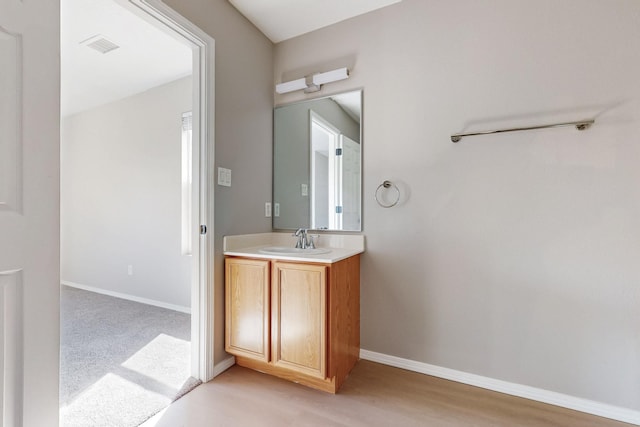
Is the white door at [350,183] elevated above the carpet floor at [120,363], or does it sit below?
above

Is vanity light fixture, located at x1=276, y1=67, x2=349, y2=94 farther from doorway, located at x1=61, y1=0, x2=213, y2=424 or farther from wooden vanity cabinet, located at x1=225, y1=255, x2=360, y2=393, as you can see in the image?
wooden vanity cabinet, located at x1=225, y1=255, x2=360, y2=393

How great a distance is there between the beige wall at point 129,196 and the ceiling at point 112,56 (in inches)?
7.5

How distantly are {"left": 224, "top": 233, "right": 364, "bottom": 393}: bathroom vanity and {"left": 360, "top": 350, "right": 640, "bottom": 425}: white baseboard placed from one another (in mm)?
294

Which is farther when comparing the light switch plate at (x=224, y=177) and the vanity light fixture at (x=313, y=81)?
the vanity light fixture at (x=313, y=81)

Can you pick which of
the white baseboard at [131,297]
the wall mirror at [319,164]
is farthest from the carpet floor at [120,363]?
the wall mirror at [319,164]

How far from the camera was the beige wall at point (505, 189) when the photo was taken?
1.50 metres

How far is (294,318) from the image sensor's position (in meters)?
1.74

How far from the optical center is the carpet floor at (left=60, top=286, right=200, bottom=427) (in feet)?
5.04

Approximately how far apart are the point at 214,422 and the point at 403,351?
4.09ft

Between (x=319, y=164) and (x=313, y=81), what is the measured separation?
0.64m

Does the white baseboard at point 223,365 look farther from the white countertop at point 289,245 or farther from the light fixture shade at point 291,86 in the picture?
the light fixture shade at point 291,86

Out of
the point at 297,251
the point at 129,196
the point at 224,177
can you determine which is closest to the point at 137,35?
the point at 224,177

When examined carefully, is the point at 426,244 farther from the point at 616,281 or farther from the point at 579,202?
the point at 616,281

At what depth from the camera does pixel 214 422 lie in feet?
4.76
